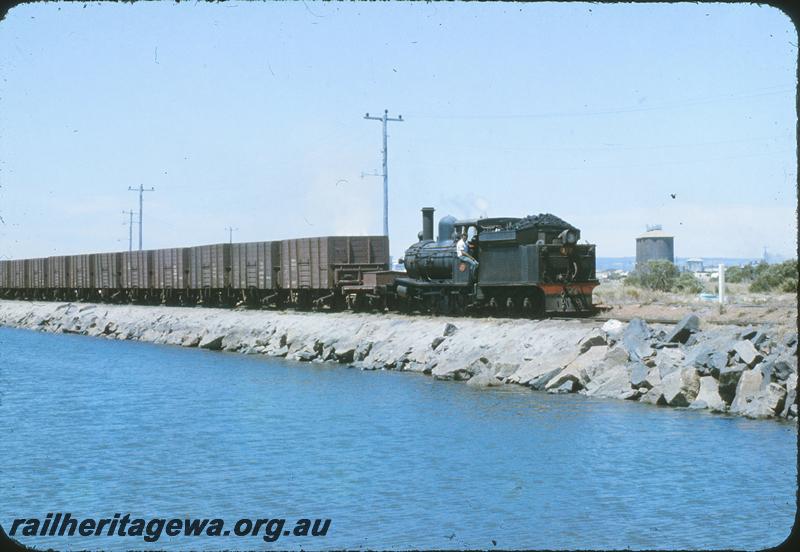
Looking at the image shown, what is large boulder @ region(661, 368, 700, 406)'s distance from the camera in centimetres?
1811

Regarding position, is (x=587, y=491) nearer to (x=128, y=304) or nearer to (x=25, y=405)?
(x=25, y=405)

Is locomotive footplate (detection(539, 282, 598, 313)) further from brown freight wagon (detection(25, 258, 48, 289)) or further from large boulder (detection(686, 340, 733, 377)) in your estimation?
brown freight wagon (detection(25, 258, 48, 289))

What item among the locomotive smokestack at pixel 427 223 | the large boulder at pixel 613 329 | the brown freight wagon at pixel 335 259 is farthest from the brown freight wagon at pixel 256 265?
the large boulder at pixel 613 329

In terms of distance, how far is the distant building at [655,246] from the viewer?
227 feet

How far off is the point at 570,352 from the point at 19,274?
190ft

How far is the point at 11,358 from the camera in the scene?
1411 inches

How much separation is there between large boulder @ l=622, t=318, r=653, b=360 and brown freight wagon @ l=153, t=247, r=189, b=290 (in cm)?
3173

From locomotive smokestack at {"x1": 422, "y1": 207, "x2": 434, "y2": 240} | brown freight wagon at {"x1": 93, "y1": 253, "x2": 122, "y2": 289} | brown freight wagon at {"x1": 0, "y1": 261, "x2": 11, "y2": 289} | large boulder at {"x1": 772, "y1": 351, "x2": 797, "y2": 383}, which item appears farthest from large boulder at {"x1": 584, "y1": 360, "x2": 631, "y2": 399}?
brown freight wagon at {"x1": 0, "y1": 261, "x2": 11, "y2": 289}

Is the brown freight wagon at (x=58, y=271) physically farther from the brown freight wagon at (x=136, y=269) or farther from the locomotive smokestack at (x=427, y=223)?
the locomotive smokestack at (x=427, y=223)

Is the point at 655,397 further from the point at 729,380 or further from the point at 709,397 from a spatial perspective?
the point at 729,380

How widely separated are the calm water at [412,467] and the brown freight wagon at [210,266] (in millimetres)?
22628

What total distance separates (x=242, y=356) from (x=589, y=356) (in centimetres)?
1588

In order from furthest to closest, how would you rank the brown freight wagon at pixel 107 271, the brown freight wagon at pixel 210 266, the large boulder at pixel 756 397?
1. the brown freight wagon at pixel 107 271
2. the brown freight wagon at pixel 210 266
3. the large boulder at pixel 756 397

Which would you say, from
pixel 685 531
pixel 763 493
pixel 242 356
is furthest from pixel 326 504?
pixel 242 356
